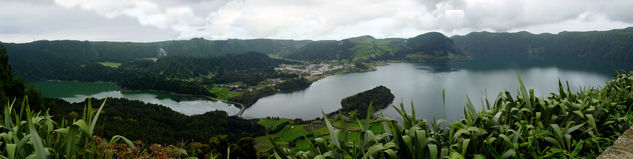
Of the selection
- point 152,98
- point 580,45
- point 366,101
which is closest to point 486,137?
point 366,101

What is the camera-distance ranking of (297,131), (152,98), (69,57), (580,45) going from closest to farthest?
(297,131) → (152,98) → (69,57) → (580,45)

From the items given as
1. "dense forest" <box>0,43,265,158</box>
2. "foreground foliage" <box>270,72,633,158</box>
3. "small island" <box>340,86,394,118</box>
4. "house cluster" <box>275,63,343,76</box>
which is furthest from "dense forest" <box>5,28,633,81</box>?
"foreground foliage" <box>270,72,633,158</box>

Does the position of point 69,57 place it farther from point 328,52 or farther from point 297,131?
point 297,131

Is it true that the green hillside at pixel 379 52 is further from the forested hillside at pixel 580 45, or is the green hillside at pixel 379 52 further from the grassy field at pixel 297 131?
the grassy field at pixel 297 131

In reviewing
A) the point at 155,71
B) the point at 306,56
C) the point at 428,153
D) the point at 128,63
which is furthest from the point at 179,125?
the point at 306,56

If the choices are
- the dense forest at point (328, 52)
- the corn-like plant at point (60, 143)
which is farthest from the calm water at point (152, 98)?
the corn-like plant at point (60, 143)

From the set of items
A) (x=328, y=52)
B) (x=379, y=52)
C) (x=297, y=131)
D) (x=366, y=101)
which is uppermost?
(x=379, y=52)
